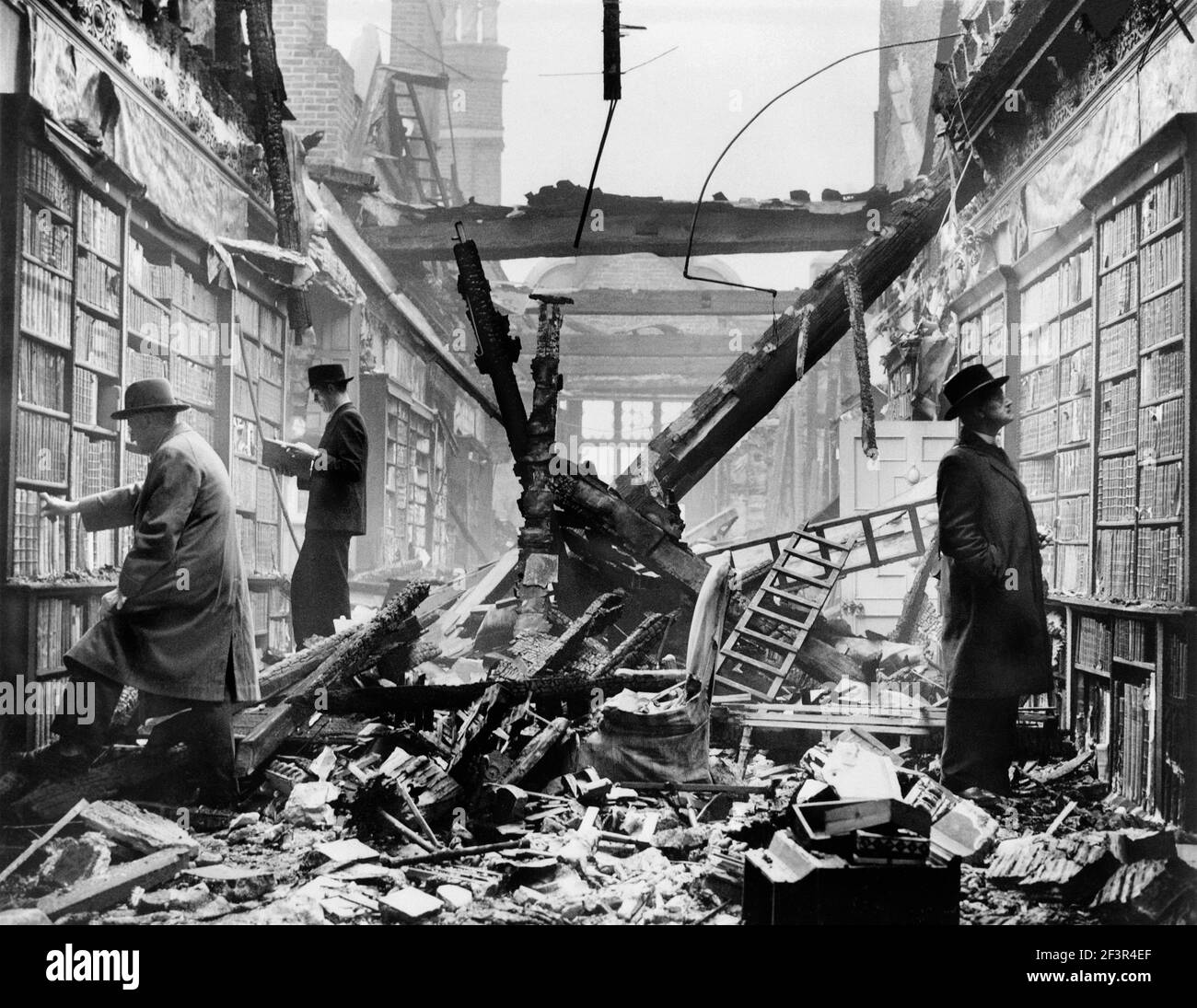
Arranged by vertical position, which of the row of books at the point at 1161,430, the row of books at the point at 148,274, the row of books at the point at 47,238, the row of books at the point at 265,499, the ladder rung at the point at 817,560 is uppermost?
the row of books at the point at 148,274

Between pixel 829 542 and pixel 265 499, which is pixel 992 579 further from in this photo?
pixel 265 499

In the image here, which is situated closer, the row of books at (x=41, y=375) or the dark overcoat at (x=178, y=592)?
the dark overcoat at (x=178, y=592)

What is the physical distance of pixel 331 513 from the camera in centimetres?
589


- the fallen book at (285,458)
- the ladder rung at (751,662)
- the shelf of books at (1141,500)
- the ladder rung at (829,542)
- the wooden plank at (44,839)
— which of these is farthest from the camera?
the ladder rung at (829,542)

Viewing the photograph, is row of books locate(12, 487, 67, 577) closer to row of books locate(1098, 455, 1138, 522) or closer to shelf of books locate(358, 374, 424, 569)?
row of books locate(1098, 455, 1138, 522)

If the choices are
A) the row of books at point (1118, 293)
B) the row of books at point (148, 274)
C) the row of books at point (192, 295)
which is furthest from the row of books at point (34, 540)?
the row of books at point (1118, 293)

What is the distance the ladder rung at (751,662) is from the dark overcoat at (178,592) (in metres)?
3.31

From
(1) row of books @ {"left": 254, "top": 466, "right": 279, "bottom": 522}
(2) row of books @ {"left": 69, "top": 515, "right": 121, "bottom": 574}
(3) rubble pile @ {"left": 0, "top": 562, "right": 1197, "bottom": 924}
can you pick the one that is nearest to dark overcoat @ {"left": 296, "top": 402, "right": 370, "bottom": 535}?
(3) rubble pile @ {"left": 0, "top": 562, "right": 1197, "bottom": 924}

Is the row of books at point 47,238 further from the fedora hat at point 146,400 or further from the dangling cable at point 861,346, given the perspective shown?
the dangling cable at point 861,346

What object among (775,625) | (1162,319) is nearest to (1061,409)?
(1162,319)

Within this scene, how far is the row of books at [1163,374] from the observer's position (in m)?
4.23

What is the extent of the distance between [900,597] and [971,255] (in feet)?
10.6

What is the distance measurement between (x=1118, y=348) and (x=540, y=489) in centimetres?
369

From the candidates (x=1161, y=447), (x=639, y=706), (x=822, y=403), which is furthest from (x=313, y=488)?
(x=822, y=403)
